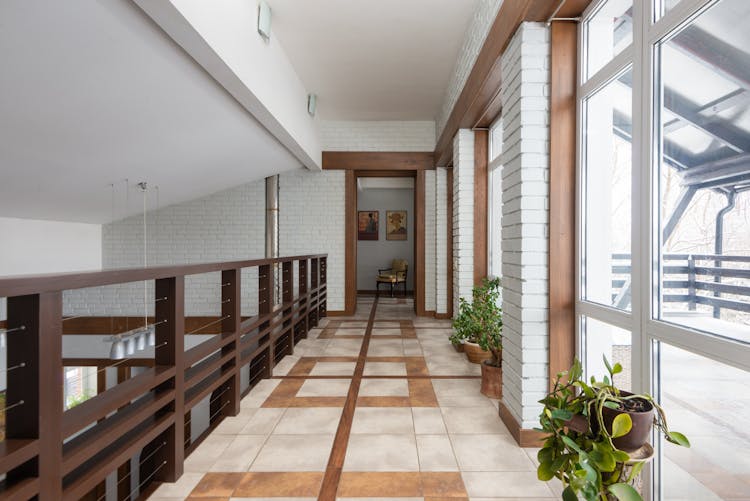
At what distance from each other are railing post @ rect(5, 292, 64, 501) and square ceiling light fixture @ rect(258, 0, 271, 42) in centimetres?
278

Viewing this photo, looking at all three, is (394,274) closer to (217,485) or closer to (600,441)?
(217,485)

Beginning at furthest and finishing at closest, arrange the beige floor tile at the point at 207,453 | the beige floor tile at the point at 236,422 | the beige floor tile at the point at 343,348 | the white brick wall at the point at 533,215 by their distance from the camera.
A: the beige floor tile at the point at 343,348 < the beige floor tile at the point at 236,422 < the white brick wall at the point at 533,215 < the beige floor tile at the point at 207,453

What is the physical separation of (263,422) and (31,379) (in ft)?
5.30

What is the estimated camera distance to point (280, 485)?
1.96 m

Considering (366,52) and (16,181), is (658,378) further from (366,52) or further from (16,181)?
(16,181)

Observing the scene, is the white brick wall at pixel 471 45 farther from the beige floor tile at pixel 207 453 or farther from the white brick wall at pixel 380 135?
the beige floor tile at pixel 207 453

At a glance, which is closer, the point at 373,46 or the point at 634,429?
the point at 634,429

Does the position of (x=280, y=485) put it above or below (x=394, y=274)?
below

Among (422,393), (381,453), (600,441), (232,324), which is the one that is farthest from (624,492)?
(232,324)

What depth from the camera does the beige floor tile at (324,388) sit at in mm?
3162

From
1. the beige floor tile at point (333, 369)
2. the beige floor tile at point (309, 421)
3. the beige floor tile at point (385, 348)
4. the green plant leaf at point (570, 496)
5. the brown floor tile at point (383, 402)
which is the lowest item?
the beige floor tile at point (385, 348)

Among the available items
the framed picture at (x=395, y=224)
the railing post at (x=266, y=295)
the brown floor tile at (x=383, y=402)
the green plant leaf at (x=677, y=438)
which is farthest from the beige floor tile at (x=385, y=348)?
the framed picture at (x=395, y=224)

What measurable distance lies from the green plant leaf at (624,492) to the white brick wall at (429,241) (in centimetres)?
551

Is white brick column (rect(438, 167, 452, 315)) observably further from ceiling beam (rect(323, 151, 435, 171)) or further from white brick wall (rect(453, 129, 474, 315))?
white brick wall (rect(453, 129, 474, 315))
